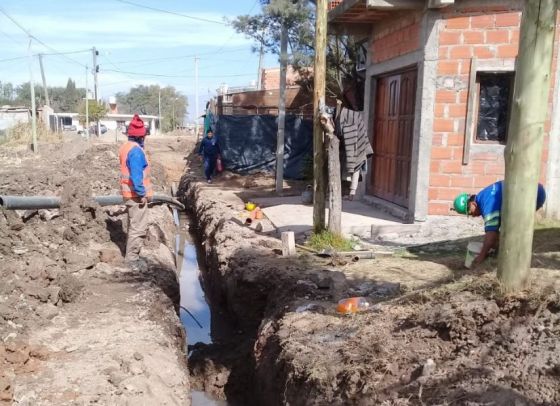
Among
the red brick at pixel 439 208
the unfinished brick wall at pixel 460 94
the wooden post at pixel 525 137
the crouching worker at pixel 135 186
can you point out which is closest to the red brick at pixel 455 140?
the unfinished brick wall at pixel 460 94

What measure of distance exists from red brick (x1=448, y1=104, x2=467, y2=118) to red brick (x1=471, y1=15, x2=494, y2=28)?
4.04 ft

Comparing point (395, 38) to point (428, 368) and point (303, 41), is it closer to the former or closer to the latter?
point (303, 41)

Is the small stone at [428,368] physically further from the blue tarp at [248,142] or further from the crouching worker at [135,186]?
the blue tarp at [248,142]

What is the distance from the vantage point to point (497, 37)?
8.27m

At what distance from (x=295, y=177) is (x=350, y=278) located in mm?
11390

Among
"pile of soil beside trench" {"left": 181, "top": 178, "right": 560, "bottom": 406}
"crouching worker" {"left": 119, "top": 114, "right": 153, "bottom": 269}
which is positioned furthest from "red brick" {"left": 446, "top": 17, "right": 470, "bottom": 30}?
"crouching worker" {"left": 119, "top": 114, "right": 153, "bottom": 269}

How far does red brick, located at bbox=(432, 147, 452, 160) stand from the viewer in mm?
8695

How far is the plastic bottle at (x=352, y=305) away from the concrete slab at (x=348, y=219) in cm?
341

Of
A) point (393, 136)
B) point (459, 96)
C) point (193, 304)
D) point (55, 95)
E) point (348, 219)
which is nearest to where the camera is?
point (459, 96)

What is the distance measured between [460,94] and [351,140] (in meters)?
2.08

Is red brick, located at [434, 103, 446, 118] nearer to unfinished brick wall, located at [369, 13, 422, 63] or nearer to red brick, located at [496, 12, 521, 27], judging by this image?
unfinished brick wall, located at [369, 13, 422, 63]

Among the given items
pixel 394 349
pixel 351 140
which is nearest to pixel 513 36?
pixel 351 140

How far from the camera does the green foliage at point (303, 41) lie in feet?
44.1

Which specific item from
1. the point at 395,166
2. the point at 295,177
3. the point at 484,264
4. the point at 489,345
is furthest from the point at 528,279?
the point at 295,177
